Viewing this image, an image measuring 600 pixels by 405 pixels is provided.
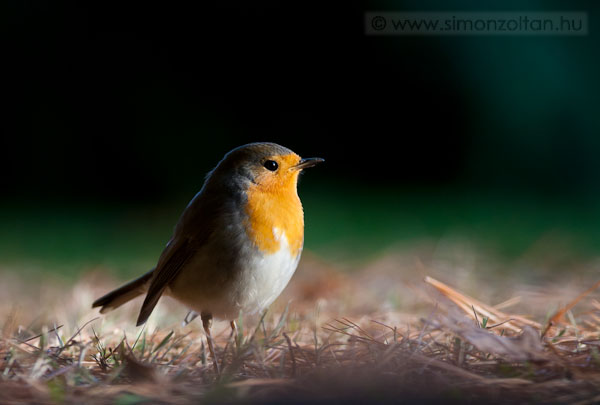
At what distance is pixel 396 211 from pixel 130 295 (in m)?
3.55

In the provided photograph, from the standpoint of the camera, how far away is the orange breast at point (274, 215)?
218 cm

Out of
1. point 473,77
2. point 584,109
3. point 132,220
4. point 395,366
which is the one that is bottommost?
point 395,366

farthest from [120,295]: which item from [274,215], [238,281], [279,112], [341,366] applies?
[279,112]

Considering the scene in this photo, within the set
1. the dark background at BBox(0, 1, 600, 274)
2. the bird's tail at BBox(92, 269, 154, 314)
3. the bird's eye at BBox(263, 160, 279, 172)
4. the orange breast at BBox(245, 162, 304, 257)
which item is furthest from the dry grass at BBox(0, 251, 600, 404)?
the dark background at BBox(0, 1, 600, 274)

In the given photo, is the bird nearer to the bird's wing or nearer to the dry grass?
the bird's wing

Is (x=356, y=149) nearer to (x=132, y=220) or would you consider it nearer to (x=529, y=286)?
(x=132, y=220)

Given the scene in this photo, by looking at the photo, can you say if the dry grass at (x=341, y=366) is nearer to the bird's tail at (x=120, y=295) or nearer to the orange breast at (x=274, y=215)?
the bird's tail at (x=120, y=295)

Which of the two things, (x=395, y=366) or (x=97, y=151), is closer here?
(x=395, y=366)

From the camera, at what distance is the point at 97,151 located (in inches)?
259

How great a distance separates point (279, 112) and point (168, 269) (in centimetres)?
450

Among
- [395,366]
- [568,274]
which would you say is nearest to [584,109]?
[568,274]

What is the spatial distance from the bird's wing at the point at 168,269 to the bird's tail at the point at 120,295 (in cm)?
23

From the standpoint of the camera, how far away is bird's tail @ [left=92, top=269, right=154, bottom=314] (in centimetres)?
257

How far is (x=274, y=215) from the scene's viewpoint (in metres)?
2.24
